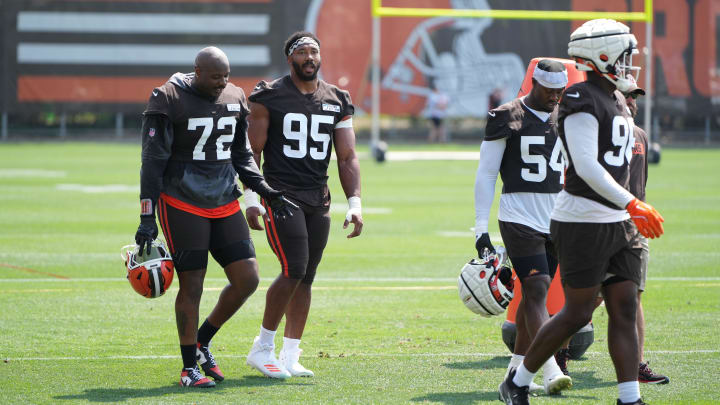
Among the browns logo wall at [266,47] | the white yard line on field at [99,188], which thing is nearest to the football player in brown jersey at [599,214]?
the white yard line on field at [99,188]

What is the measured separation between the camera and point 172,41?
→ 35.4m

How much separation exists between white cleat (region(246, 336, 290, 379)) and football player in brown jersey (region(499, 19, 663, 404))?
183 cm

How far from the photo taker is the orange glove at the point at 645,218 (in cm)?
499

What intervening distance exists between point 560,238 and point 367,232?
8992mm

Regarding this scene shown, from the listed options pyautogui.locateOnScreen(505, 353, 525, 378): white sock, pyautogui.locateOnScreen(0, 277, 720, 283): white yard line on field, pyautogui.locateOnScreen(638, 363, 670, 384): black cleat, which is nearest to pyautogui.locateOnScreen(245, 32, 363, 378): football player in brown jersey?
pyautogui.locateOnScreen(505, 353, 525, 378): white sock

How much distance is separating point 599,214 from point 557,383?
1190mm

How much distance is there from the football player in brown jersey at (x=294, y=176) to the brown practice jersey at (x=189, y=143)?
0.89ft

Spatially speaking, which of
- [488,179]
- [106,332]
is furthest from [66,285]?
[488,179]

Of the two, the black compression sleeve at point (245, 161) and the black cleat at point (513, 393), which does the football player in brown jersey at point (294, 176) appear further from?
the black cleat at point (513, 393)

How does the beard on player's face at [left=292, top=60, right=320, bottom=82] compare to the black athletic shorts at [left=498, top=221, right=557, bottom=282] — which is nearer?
the black athletic shorts at [left=498, top=221, right=557, bottom=282]

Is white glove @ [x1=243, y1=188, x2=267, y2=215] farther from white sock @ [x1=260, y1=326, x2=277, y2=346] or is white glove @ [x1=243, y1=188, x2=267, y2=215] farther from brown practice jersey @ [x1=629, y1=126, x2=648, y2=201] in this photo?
brown practice jersey @ [x1=629, y1=126, x2=648, y2=201]

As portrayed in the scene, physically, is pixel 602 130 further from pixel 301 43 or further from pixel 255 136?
pixel 255 136

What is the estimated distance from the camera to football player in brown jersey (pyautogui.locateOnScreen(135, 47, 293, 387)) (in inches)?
242

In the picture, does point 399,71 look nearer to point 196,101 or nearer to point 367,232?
point 367,232
